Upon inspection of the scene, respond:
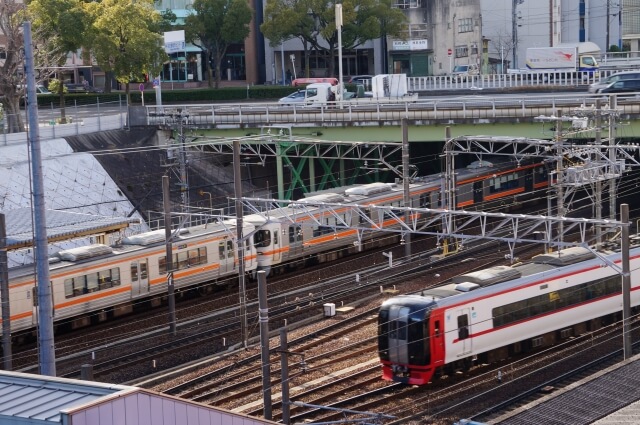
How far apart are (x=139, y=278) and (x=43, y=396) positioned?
1352 cm

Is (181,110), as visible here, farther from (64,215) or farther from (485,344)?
(485,344)

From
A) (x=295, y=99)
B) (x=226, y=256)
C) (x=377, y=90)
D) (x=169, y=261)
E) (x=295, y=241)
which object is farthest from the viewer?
(x=295, y=99)

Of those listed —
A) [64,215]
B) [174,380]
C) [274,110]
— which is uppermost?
[274,110]

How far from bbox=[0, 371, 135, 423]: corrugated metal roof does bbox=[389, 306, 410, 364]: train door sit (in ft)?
26.3

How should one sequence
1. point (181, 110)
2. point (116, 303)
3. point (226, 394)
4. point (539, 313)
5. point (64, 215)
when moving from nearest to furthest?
point (226, 394) → point (539, 313) → point (116, 303) → point (64, 215) → point (181, 110)

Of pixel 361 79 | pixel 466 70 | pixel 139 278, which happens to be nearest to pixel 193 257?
pixel 139 278

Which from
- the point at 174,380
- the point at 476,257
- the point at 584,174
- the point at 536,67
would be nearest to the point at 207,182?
the point at 476,257

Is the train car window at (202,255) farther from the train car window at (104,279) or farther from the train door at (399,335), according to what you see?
the train door at (399,335)

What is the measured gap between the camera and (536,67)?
5122 centimetres

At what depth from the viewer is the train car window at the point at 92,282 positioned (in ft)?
75.7

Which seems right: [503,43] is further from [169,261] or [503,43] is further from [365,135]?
[169,261]

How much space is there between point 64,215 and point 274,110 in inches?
375

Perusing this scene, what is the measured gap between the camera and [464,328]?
1830cm

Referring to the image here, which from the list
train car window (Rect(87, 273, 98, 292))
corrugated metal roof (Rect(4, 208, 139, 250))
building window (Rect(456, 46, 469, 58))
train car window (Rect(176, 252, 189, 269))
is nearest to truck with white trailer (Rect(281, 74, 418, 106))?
corrugated metal roof (Rect(4, 208, 139, 250))
